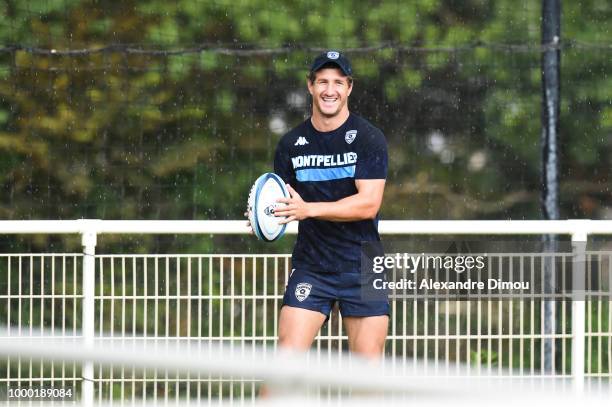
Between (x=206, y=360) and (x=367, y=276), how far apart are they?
2955 millimetres

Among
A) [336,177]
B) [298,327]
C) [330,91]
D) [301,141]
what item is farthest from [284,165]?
[298,327]

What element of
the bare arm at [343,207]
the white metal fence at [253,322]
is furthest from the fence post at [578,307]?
the bare arm at [343,207]

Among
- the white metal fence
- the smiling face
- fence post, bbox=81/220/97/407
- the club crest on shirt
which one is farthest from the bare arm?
fence post, bbox=81/220/97/407

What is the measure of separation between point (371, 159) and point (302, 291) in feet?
1.80

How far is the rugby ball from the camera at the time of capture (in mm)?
5029

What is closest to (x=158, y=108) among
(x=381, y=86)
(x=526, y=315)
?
(x=381, y=86)

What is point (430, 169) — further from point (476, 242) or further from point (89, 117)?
point (89, 117)

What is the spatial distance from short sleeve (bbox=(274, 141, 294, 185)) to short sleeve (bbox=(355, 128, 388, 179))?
0.29 metres

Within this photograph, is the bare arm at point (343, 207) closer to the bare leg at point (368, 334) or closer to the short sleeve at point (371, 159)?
the short sleeve at point (371, 159)

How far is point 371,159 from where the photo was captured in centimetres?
511

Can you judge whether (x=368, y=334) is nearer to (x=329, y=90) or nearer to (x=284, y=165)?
(x=284, y=165)

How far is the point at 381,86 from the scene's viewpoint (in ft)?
28.3

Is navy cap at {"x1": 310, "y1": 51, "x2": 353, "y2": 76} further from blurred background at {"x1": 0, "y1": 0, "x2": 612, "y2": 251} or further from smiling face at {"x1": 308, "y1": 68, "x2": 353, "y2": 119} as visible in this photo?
blurred background at {"x1": 0, "y1": 0, "x2": 612, "y2": 251}

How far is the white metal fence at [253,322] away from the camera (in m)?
5.68
